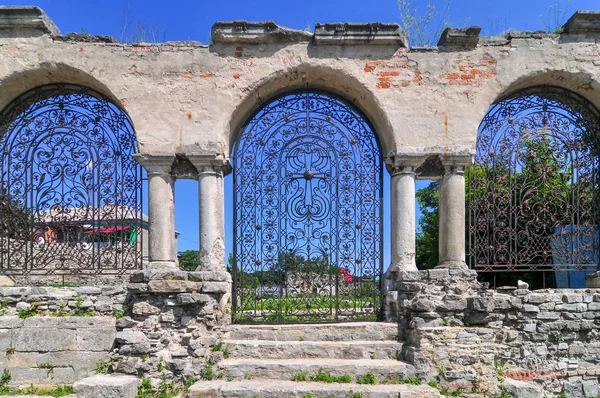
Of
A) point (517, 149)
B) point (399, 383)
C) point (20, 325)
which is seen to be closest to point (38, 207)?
point (20, 325)

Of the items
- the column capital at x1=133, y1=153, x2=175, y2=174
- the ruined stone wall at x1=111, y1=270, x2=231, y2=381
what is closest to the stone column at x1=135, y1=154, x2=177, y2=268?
the column capital at x1=133, y1=153, x2=175, y2=174

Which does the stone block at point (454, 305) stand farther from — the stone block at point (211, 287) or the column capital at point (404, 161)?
the stone block at point (211, 287)

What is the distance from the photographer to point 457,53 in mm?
6441

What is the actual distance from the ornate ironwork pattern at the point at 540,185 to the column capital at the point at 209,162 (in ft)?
14.0

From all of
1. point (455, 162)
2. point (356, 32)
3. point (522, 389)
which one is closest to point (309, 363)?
point (522, 389)

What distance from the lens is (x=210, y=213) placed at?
6.43 m

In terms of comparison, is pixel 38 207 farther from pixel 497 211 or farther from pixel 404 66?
pixel 497 211

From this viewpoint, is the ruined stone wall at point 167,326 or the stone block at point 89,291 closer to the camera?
the ruined stone wall at point 167,326

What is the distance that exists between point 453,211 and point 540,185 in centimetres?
183

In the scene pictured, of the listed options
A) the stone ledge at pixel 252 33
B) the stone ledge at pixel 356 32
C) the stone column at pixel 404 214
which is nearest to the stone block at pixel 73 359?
the stone column at pixel 404 214

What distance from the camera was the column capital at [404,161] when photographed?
20.7 feet

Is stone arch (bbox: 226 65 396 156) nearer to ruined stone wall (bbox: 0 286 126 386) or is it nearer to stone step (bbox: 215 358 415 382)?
stone step (bbox: 215 358 415 382)

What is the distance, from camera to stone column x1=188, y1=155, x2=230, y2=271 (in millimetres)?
6336

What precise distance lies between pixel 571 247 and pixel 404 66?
169 inches
